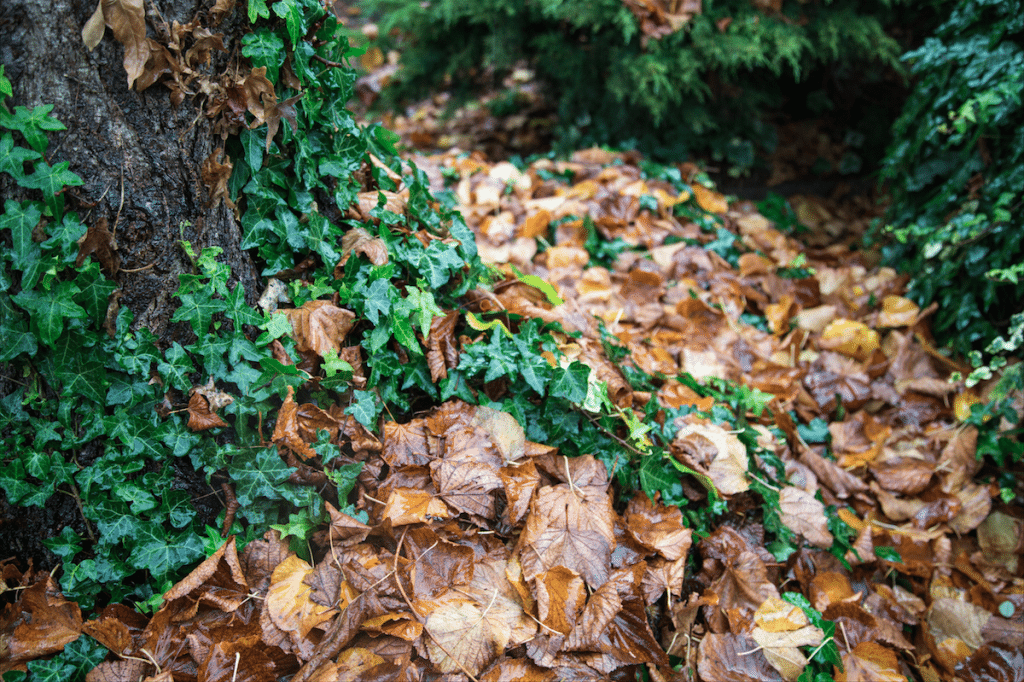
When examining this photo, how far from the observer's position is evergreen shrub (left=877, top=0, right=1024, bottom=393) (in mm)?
2496

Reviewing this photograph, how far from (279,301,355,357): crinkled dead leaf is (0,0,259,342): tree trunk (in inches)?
9.4

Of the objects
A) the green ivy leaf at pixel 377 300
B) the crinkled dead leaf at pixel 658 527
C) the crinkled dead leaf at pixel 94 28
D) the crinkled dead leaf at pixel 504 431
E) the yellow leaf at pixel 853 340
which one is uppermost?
the crinkled dead leaf at pixel 94 28

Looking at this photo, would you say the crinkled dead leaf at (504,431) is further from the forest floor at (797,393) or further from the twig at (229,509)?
the twig at (229,509)

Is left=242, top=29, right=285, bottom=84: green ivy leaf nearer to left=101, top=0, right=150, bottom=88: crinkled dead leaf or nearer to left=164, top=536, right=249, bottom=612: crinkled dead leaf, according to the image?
left=101, top=0, right=150, bottom=88: crinkled dead leaf

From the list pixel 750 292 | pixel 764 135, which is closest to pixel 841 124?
pixel 764 135

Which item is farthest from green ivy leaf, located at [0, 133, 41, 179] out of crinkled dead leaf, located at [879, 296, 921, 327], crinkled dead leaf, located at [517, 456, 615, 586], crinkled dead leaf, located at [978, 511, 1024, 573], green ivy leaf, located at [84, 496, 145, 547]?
crinkled dead leaf, located at [879, 296, 921, 327]

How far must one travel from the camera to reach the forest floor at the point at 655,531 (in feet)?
4.51

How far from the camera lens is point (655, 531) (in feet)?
5.33

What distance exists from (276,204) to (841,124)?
4647 mm

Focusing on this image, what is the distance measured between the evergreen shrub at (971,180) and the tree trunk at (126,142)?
275 centimetres

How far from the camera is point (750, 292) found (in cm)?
307

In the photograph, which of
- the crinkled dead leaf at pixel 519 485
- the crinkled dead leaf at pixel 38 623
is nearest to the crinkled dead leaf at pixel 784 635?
the crinkled dead leaf at pixel 519 485

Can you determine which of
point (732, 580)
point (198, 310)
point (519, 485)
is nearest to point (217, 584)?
point (198, 310)

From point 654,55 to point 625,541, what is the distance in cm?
283
